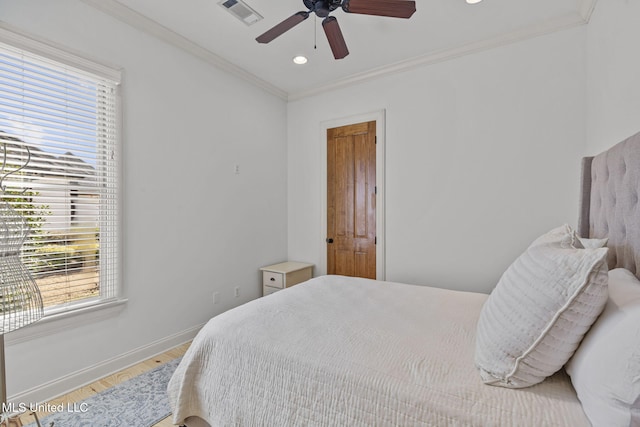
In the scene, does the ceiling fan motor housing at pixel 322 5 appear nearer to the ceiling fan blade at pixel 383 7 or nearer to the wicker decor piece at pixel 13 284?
the ceiling fan blade at pixel 383 7

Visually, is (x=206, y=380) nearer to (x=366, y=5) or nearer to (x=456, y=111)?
(x=366, y=5)

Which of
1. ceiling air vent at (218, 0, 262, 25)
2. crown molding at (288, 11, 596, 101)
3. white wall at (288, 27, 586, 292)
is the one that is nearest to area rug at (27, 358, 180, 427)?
white wall at (288, 27, 586, 292)

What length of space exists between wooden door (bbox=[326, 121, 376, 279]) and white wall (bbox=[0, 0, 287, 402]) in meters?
0.83

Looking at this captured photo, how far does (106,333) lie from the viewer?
2.14 meters

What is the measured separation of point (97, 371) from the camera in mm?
2076

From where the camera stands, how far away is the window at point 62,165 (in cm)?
173

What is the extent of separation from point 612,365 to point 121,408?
236cm

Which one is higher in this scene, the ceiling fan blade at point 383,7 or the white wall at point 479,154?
the ceiling fan blade at point 383,7

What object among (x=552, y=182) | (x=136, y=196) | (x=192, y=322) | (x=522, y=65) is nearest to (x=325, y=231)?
(x=192, y=322)

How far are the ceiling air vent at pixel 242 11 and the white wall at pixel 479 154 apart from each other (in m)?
1.39

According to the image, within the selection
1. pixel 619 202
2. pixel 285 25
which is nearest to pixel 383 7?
pixel 285 25

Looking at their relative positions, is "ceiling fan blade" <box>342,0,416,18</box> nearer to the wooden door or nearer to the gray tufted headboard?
the gray tufted headboard

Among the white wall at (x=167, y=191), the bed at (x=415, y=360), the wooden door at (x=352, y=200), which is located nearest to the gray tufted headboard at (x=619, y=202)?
the bed at (x=415, y=360)

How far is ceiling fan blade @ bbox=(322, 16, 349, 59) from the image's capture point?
1.86m
